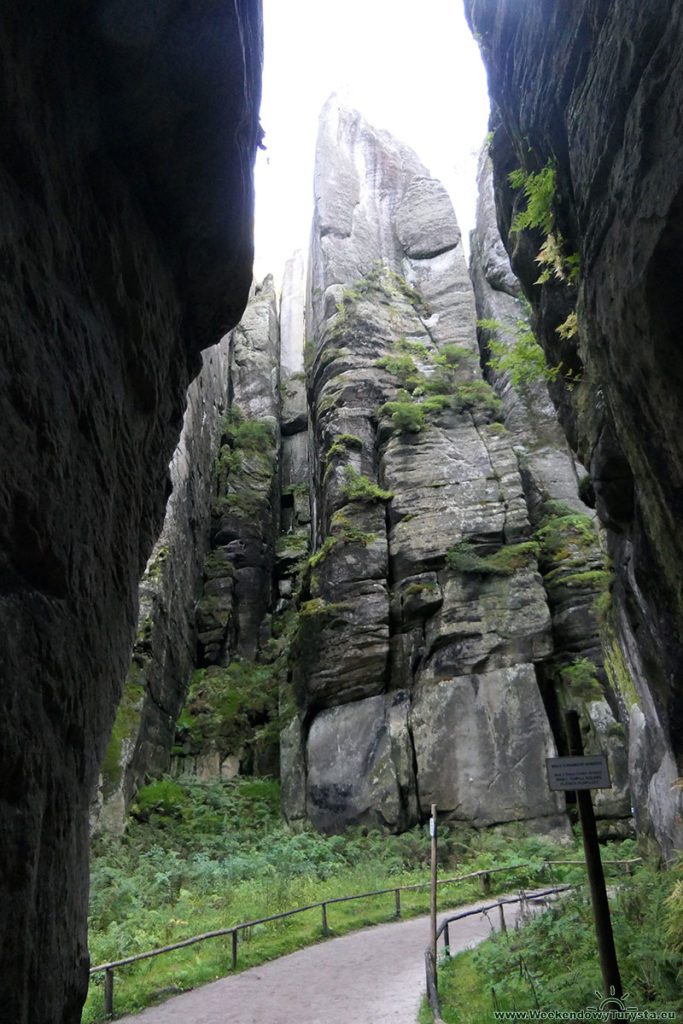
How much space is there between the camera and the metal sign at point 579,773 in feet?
18.6

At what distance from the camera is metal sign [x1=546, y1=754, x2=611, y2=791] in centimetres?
567

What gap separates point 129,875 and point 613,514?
1212 centimetres

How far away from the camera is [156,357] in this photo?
5.76 meters

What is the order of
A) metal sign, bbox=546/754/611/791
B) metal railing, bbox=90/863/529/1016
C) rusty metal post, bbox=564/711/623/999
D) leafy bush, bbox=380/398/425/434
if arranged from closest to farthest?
rusty metal post, bbox=564/711/623/999
metal sign, bbox=546/754/611/791
metal railing, bbox=90/863/529/1016
leafy bush, bbox=380/398/425/434

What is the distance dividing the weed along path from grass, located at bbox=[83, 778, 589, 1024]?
1.52ft

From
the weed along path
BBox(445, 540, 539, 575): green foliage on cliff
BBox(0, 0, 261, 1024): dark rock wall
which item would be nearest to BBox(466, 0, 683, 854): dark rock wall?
BBox(0, 0, 261, 1024): dark rock wall

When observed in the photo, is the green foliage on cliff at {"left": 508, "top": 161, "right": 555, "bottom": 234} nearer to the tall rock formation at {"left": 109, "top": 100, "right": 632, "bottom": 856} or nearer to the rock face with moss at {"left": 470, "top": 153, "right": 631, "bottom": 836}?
the rock face with moss at {"left": 470, "top": 153, "right": 631, "bottom": 836}

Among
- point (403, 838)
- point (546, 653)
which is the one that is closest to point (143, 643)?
point (403, 838)

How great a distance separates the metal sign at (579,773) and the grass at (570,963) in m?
2.15

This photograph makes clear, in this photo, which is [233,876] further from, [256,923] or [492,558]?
[492,558]

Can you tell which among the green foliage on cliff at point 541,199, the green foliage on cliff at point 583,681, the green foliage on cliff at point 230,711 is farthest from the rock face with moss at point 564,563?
the green foliage on cliff at point 230,711

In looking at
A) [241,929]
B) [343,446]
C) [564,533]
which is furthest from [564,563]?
[241,929]

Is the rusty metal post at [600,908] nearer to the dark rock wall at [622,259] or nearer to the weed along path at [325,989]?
the dark rock wall at [622,259]

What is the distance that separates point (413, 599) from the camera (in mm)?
22219
